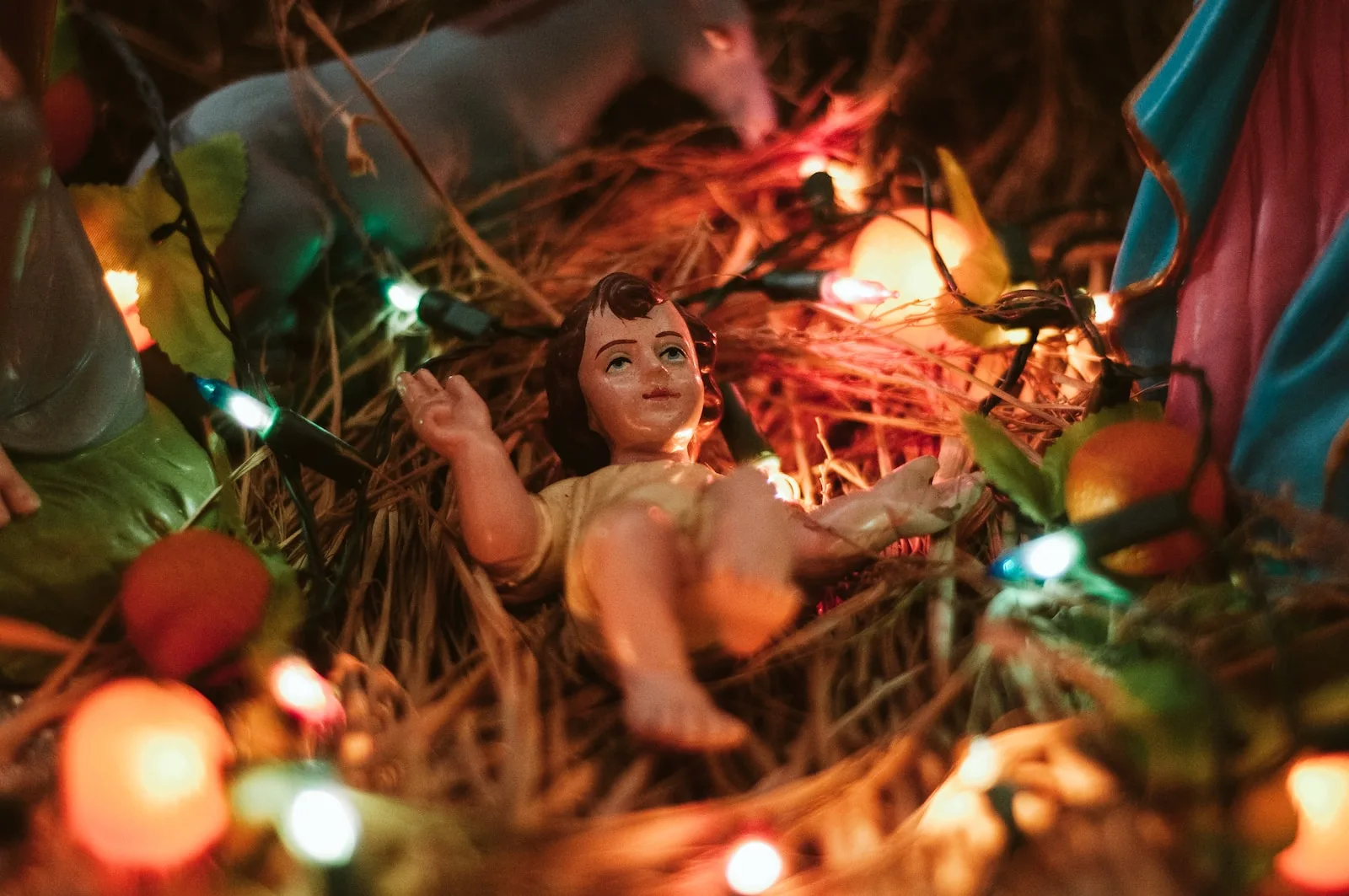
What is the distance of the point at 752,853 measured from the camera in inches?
31.6

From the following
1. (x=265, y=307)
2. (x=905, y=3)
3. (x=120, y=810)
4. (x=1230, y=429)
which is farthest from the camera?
(x=905, y=3)

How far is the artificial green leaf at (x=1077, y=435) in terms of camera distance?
3.45 ft

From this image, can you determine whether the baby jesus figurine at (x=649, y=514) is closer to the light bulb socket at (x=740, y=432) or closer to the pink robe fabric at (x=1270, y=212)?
the light bulb socket at (x=740, y=432)

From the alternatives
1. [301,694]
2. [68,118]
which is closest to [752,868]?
[301,694]

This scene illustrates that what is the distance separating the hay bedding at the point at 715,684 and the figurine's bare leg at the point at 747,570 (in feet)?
0.33

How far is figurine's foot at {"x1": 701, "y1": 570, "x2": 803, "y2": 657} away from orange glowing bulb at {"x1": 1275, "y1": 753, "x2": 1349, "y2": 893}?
1.17ft

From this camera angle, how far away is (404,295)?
1.38m

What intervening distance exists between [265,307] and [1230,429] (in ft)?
3.26

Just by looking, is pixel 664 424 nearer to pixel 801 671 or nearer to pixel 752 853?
pixel 801 671

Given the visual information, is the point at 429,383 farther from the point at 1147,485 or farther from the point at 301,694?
the point at 1147,485

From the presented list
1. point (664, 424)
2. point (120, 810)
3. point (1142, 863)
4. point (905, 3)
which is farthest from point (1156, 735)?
point (905, 3)

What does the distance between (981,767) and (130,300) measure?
0.94 metres

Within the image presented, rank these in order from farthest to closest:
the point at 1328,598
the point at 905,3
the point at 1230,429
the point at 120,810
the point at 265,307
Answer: the point at 905,3
the point at 265,307
the point at 1230,429
the point at 1328,598
the point at 120,810

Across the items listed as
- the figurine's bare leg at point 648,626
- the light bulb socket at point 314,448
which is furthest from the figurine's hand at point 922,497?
the light bulb socket at point 314,448
